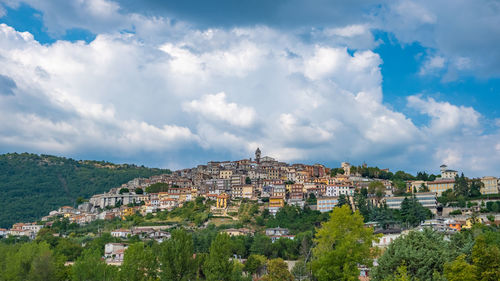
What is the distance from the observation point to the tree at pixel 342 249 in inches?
1097

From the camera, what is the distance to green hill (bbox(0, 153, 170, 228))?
124 m

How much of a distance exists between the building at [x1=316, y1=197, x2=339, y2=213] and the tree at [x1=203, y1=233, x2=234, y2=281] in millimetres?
45945

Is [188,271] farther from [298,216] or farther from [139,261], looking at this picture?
[298,216]

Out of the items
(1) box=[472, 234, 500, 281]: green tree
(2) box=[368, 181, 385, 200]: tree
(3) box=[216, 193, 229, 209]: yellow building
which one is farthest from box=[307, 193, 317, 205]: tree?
(1) box=[472, 234, 500, 281]: green tree

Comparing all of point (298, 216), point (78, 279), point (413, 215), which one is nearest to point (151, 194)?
point (298, 216)

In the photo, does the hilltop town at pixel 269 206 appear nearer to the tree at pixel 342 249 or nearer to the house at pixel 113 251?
the house at pixel 113 251

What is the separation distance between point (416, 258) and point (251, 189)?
64.6 metres

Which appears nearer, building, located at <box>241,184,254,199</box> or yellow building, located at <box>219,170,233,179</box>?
building, located at <box>241,184,254,199</box>

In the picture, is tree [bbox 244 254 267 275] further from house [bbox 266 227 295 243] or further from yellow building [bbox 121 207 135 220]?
yellow building [bbox 121 207 135 220]

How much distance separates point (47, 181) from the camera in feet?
469

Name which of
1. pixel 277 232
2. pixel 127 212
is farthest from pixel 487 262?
pixel 127 212

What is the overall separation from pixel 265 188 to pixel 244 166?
17.2 metres

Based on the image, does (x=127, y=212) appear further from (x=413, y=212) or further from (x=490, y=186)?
(x=490, y=186)

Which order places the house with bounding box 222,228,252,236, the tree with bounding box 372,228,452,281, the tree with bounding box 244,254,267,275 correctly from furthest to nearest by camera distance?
the house with bounding box 222,228,252,236
the tree with bounding box 244,254,267,275
the tree with bounding box 372,228,452,281
